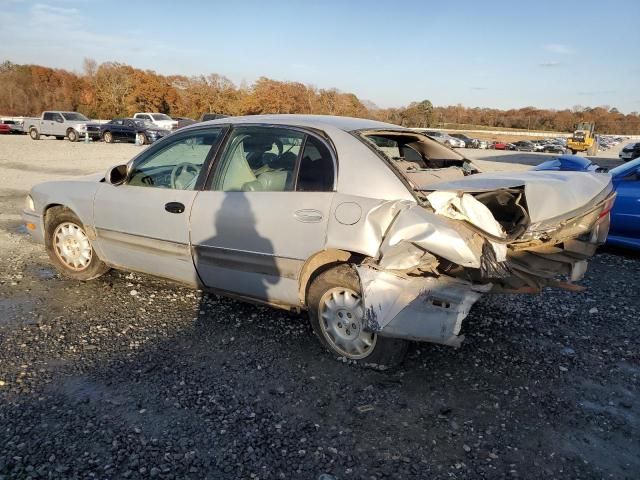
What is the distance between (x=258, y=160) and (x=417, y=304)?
183 cm

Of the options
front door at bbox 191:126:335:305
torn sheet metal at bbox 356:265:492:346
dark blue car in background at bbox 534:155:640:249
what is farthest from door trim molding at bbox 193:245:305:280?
dark blue car in background at bbox 534:155:640:249

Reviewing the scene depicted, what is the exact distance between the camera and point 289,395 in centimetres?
307

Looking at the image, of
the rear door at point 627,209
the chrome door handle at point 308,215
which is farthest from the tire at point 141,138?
the chrome door handle at point 308,215

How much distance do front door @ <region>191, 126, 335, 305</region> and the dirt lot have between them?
1.72ft

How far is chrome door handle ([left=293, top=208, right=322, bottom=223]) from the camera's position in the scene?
3.33 meters

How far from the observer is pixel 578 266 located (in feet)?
11.6

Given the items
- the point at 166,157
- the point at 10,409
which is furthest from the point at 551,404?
the point at 166,157

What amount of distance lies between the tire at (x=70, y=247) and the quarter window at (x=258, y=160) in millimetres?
1882

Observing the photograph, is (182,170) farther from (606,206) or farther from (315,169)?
(606,206)

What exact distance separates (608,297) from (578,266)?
1.77 m

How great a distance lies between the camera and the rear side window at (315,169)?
3.41m

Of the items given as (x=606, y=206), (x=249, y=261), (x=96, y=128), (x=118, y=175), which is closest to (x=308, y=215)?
(x=249, y=261)

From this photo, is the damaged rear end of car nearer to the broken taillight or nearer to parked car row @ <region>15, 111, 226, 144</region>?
the broken taillight

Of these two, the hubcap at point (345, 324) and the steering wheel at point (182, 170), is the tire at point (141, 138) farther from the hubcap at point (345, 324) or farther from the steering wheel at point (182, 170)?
the hubcap at point (345, 324)
